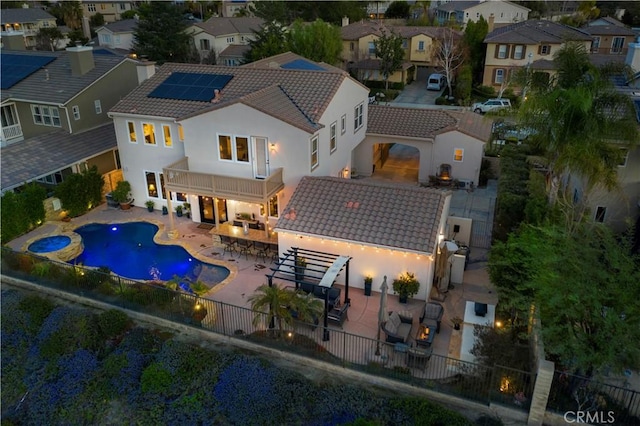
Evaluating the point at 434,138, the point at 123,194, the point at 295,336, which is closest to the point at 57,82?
the point at 123,194

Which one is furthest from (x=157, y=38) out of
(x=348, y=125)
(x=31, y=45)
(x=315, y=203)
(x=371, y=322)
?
(x=371, y=322)

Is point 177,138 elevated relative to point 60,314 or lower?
elevated

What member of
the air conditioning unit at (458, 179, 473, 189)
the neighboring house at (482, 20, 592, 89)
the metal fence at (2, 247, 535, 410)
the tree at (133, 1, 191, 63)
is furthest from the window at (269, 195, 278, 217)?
the tree at (133, 1, 191, 63)

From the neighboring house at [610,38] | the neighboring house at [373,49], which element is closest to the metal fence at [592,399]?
the neighboring house at [373,49]

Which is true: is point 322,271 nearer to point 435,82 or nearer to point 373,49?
point 435,82

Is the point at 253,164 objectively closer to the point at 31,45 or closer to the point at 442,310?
the point at 442,310

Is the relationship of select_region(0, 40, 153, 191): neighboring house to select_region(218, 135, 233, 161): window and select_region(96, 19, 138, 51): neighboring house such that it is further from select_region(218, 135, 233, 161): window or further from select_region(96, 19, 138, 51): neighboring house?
select_region(96, 19, 138, 51): neighboring house
